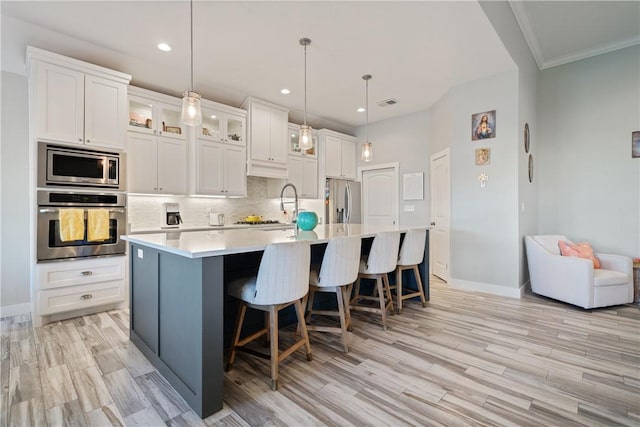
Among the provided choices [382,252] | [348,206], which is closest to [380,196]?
[348,206]

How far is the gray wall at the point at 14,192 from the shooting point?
3.14 metres

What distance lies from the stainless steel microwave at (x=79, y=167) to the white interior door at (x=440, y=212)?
410 cm

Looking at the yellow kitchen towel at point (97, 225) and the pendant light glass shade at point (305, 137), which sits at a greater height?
the pendant light glass shade at point (305, 137)

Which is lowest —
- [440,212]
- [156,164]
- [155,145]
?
[440,212]

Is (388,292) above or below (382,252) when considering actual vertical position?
below

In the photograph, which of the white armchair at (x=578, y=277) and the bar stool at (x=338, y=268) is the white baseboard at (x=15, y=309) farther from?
the white armchair at (x=578, y=277)

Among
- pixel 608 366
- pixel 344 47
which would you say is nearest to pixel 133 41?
pixel 344 47

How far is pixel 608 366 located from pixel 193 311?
9.39 feet

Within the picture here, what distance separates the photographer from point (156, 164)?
3816 mm

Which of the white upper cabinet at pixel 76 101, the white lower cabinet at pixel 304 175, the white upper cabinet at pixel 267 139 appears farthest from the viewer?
the white lower cabinet at pixel 304 175

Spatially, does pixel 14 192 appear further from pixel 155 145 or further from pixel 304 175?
pixel 304 175

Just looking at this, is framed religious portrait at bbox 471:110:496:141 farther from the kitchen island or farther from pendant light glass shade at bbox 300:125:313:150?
the kitchen island

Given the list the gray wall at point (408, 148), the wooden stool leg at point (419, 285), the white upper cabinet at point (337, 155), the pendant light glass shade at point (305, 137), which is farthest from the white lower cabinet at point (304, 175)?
the wooden stool leg at point (419, 285)

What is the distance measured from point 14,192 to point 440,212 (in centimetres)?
550
